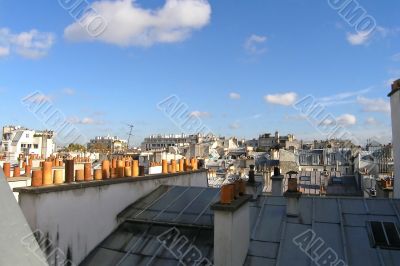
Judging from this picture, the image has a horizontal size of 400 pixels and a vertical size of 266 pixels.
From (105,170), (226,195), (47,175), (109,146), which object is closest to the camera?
(226,195)

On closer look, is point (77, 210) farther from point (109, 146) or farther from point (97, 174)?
point (109, 146)

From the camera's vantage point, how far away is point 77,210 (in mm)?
6820

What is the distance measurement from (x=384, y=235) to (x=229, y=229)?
3.30 metres

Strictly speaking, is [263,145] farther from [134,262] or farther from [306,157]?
[134,262]

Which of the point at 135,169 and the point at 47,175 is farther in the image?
the point at 135,169

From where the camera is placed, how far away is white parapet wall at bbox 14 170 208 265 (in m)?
6.00

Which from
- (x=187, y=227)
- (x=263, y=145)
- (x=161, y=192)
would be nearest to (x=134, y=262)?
(x=187, y=227)

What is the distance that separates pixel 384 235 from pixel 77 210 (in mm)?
5872

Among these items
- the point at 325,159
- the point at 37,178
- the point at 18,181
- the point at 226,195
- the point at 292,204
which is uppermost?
the point at 325,159

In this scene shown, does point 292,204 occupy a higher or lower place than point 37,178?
lower

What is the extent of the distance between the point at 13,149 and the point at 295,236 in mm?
50259

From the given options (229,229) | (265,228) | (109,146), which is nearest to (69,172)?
(229,229)

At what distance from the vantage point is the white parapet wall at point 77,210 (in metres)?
6.00

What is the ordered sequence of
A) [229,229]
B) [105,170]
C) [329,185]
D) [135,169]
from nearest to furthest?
1. [229,229]
2. [105,170]
3. [135,169]
4. [329,185]
